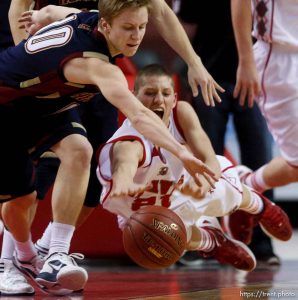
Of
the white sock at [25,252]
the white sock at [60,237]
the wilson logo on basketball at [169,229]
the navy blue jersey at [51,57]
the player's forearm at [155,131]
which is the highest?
the navy blue jersey at [51,57]

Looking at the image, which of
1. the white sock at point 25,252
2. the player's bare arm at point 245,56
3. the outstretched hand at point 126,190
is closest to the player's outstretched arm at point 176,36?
the player's bare arm at point 245,56

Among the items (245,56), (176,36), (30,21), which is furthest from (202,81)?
(30,21)

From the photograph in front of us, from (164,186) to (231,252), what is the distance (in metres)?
0.58

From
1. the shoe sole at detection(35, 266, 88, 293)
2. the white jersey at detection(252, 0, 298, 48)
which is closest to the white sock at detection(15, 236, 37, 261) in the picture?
the shoe sole at detection(35, 266, 88, 293)

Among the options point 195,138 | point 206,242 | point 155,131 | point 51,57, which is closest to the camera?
point 155,131

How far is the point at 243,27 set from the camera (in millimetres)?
5078

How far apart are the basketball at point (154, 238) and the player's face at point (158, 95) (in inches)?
34.4

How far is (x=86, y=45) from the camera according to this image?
4.32m

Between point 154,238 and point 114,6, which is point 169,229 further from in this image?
point 114,6

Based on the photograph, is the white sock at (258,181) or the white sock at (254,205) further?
the white sock at (258,181)

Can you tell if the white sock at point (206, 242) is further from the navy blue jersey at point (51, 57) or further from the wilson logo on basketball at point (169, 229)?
the navy blue jersey at point (51, 57)

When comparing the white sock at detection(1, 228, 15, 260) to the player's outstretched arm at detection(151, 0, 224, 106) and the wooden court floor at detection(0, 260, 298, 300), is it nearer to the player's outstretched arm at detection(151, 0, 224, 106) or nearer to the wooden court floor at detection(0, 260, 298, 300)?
the wooden court floor at detection(0, 260, 298, 300)

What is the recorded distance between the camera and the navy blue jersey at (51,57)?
433cm

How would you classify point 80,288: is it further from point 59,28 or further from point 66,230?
point 59,28
